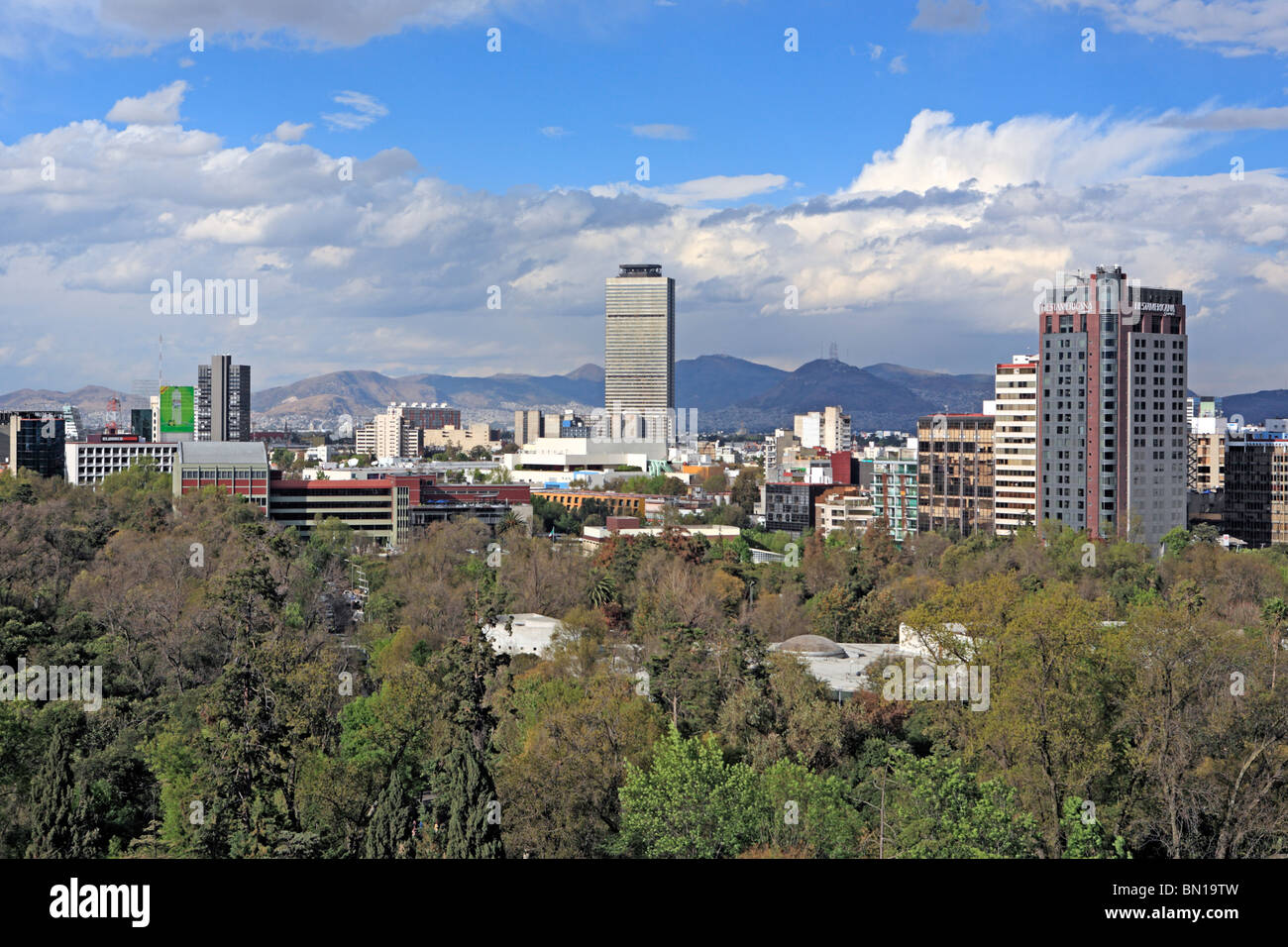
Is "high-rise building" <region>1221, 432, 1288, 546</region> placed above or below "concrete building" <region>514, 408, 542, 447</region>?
below

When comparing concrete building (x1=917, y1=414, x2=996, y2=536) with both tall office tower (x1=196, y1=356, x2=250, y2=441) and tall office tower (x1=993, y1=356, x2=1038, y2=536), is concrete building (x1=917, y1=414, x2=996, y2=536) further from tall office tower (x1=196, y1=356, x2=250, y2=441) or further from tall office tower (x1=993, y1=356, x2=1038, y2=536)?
tall office tower (x1=196, y1=356, x2=250, y2=441)

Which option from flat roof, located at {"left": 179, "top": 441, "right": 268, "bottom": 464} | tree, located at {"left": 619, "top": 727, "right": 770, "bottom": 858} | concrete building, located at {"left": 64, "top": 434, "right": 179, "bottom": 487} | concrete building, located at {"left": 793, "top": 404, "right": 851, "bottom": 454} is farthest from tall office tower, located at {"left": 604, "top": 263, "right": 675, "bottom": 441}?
tree, located at {"left": 619, "top": 727, "right": 770, "bottom": 858}

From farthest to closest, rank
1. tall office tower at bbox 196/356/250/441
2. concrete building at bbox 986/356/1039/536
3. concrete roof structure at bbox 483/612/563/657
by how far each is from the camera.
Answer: tall office tower at bbox 196/356/250/441 < concrete building at bbox 986/356/1039/536 < concrete roof structure at bbox 483/612/563/657

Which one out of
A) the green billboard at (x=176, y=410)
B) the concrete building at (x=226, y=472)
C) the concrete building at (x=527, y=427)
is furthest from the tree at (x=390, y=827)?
the concrete building at (x=527, y=427)

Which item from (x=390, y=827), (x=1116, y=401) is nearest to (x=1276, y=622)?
(x=390, y=827)

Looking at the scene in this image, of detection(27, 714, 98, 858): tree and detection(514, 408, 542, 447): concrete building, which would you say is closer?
detection(27, 714, 98, 858): tree
